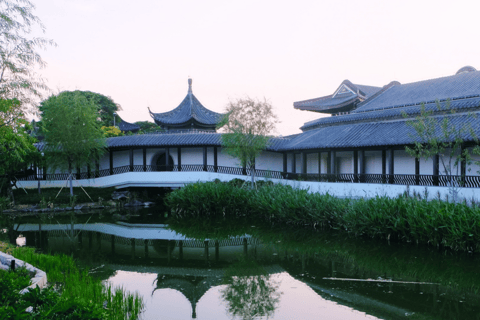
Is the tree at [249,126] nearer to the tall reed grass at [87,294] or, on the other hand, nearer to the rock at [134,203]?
the rock at [134,203]

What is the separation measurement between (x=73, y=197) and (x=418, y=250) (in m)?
17.0

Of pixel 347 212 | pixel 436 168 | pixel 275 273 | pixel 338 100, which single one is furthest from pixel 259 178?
pixel 275 273

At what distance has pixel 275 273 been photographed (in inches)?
340

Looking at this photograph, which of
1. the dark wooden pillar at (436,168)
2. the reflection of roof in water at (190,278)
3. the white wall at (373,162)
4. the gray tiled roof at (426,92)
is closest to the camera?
the reflection of roof in water at (190,278)

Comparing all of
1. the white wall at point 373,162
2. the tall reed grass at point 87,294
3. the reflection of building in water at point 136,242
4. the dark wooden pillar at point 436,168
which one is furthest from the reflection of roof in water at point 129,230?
the white wall at point 373,162

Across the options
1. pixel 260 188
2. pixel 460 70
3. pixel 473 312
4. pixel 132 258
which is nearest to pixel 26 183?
pixel 260 188

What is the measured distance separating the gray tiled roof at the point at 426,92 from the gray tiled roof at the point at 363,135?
1.68 meters

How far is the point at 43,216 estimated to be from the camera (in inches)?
717

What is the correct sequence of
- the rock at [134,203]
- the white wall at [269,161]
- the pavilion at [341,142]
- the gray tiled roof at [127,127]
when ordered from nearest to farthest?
the pavilion at [341,142]
the rock at [134,203]
the white wall at [269,161]
the gray tiled roof at [127,127]

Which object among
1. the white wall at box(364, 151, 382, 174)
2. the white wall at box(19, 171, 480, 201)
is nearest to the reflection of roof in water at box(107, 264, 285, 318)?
the white wall at box(19, 171, 480, 201)

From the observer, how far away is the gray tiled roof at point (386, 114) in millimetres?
16812

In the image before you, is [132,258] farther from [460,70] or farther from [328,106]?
[460,70]

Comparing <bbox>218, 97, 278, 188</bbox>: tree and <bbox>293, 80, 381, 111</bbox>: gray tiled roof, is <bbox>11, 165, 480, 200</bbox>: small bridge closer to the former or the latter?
<bbox>218, 97, 278, 188</bbox>: tree

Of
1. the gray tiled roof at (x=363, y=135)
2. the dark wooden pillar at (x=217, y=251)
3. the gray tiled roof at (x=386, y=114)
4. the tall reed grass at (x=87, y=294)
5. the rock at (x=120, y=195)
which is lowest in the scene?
the dark wooden pillar at (x=217, y=251)
